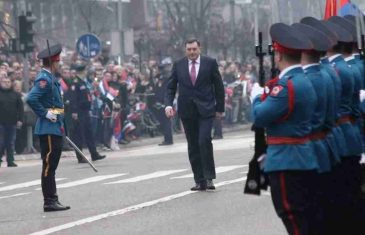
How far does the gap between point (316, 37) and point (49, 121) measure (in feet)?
20.1

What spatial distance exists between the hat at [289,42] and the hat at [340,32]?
1.43 meters

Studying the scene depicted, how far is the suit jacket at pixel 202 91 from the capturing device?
1678 cm

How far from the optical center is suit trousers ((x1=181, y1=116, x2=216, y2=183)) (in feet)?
54.2

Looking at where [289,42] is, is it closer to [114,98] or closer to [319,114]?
[319,114]

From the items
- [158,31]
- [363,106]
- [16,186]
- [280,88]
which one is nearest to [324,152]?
[280,88]

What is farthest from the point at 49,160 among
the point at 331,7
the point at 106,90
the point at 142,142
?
the point at 142,142

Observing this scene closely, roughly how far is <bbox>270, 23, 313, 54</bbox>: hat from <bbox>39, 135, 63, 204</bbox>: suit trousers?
620 centimetres

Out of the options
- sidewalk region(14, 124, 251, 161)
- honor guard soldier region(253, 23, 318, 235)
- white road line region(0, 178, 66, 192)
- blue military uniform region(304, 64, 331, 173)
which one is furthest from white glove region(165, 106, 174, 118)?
sidewalk region(14, 124, 251, 161)

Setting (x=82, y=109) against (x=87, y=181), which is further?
(x=82, y=109)

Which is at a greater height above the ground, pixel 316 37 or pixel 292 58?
pixel 316 37

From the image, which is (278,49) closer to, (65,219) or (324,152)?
(324,152)

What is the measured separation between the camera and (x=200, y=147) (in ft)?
54.3

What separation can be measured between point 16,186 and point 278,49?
11.2 metres

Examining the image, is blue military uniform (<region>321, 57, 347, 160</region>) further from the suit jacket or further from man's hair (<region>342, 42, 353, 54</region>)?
the suit jacket
